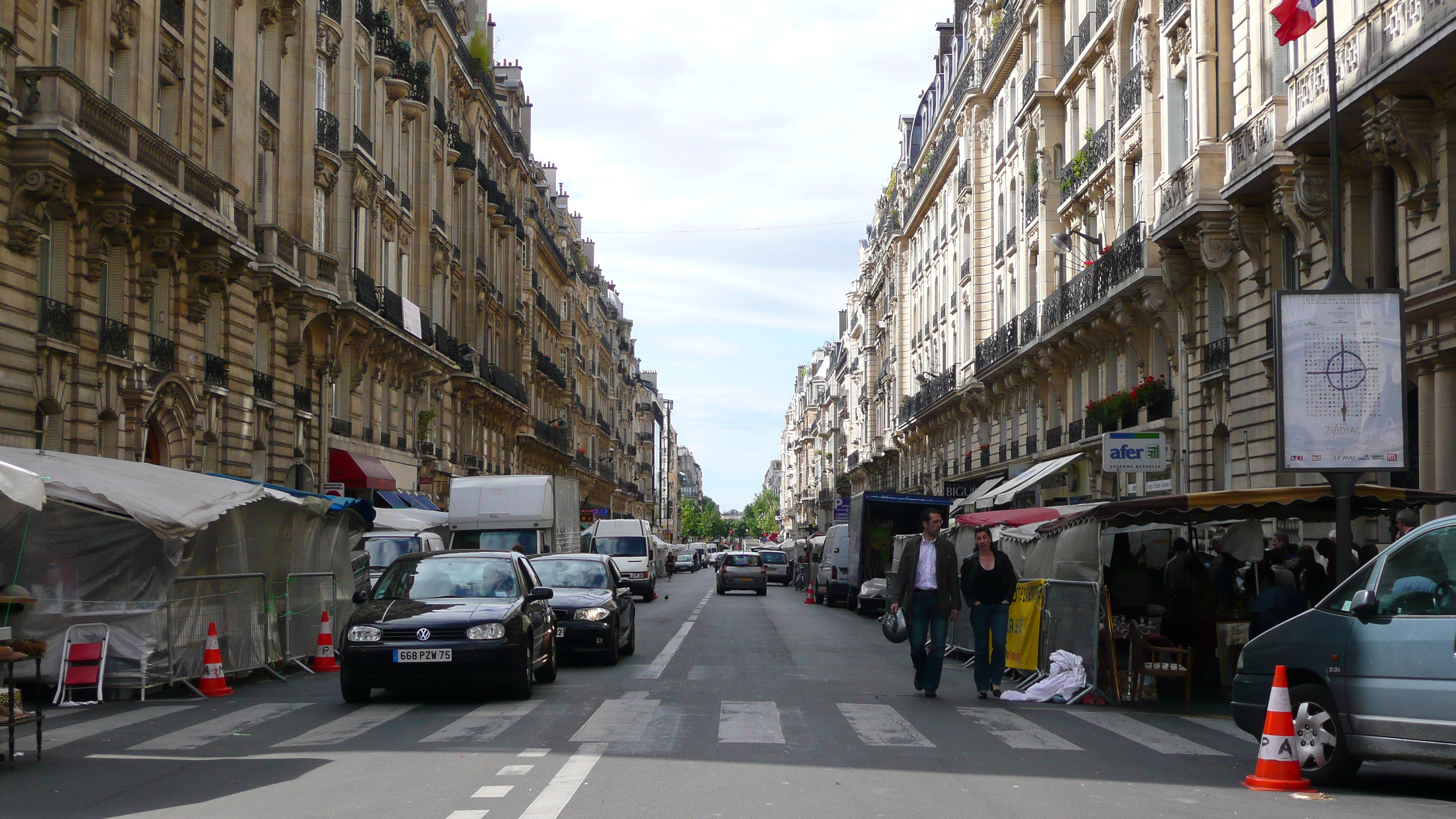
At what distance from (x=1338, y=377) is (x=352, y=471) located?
26.9 metres

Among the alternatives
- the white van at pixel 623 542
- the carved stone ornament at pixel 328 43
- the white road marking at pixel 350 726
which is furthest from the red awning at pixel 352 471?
the white road marking at pixel 350 726

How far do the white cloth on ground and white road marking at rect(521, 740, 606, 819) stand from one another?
5.71m

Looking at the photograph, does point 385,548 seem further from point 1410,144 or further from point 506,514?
point 1410,144

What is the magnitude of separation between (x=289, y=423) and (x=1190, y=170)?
2048cm

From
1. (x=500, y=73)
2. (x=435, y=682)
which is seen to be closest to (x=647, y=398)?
(x=500, y=73)

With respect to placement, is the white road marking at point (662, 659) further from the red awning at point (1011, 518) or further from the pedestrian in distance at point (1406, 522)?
the pedestrian in distance at point (1406, 522)

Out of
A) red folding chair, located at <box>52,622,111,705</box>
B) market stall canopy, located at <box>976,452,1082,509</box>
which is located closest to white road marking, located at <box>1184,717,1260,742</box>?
red folding chair, located at <box>52,622,111,705</box>

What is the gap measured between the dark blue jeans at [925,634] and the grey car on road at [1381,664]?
4.79m

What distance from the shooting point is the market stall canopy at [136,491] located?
14.0m

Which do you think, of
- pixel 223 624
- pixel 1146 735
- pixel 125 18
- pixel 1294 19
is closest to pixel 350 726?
pixel 223 624

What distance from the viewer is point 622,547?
4956 cm

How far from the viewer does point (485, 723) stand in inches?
468

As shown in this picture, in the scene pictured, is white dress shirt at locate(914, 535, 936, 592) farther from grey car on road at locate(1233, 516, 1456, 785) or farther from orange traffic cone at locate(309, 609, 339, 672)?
orange traffic cone at locate(309, 609, 339, 672)

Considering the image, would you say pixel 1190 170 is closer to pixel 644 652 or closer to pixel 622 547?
pixel 644 652
